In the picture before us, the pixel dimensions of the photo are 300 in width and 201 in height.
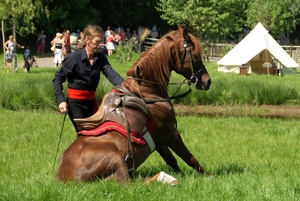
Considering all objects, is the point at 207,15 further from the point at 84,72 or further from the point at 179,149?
the point at 179,149

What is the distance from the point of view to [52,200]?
5539mm

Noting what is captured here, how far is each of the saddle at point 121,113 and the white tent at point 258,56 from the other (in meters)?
22.2

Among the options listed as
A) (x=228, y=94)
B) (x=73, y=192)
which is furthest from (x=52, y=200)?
(x=228, y=94)

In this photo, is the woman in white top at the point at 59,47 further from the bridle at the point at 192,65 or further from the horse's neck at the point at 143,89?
the horse's neck at the point at 143,89

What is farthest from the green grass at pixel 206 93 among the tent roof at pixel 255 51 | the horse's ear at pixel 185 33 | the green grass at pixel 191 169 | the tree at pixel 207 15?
the tree at pixel 207 15

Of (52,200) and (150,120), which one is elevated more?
(150,120)

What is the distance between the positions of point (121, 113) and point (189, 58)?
4.52 feet

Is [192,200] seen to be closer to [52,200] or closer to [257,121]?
[52,200]

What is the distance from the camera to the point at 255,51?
92.9 ft

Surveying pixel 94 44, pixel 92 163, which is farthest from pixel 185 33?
pixel 92 163

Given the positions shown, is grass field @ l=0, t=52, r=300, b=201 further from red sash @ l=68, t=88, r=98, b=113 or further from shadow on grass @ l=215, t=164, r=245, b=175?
red sash @ l=68, t=88, r=98, b=113

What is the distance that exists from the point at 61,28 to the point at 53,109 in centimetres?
2935

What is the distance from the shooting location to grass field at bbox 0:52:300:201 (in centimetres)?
590

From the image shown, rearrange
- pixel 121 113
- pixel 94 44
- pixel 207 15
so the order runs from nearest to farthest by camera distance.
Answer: pixel 121 113 < pixel 94 44 < pixel 207 15
